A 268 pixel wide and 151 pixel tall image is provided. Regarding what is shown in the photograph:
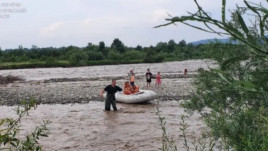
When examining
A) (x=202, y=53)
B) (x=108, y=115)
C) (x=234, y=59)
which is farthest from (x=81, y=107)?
(x=234, y=59)

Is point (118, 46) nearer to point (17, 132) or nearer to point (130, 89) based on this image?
point (130, 89)

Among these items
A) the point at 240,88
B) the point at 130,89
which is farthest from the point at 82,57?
the point at 240,88

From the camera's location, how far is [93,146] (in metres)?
13.7

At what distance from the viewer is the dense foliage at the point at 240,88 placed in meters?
1.11

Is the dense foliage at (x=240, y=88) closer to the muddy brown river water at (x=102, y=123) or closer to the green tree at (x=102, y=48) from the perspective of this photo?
the muddy brown river water at (x=102, y=123)

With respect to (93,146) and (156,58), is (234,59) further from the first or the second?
(156,58)

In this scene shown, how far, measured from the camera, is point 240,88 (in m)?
1.22

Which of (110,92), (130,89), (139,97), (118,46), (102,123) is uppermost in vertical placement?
(118,46)

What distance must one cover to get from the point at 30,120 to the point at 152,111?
640 centimetres

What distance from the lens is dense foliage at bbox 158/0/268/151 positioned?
111 centimetres

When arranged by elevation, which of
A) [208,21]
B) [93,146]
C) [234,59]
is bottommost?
[93,146]

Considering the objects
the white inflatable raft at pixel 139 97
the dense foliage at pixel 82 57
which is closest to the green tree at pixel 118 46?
the dense foliage at pixel 82 57

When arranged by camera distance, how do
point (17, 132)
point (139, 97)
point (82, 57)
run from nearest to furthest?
point (17, 132) → point (139, 97) → point (82, 57)

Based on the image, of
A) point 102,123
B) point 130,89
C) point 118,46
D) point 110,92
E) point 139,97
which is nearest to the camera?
point 102,123
